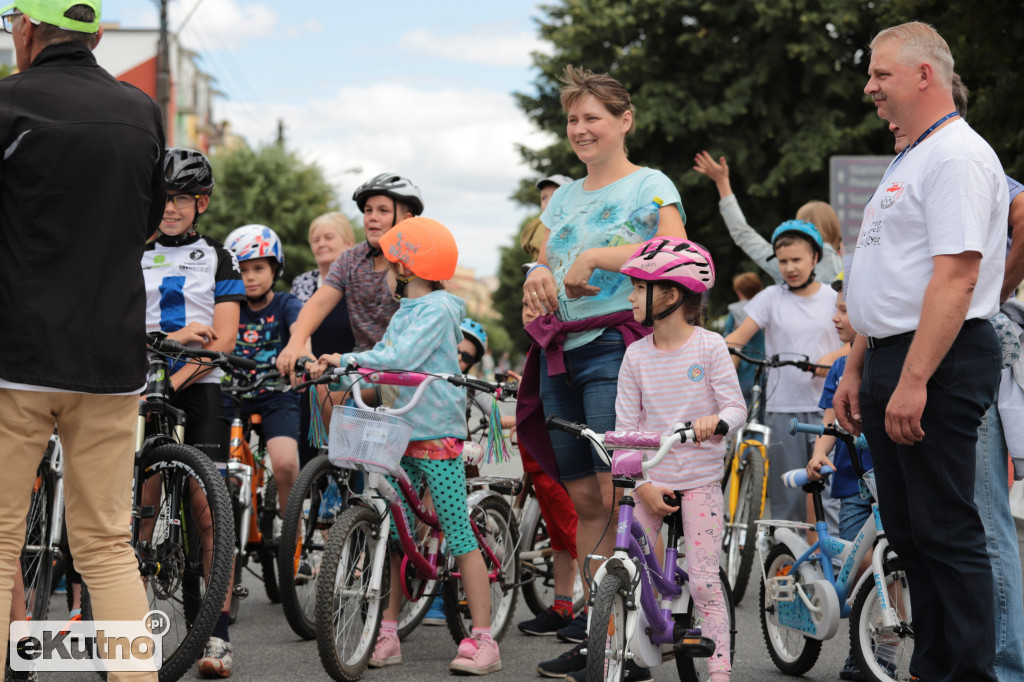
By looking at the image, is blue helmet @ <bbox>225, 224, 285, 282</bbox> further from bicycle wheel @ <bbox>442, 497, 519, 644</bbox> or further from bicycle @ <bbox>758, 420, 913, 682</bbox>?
bicycle @ <bbox>758, 420, 913, 682</bbox>

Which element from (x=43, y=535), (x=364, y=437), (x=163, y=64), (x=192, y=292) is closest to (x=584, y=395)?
(x=364, y=437)

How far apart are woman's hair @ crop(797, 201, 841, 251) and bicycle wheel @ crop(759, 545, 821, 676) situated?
3.32m

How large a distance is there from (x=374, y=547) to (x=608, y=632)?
1466 millimetres

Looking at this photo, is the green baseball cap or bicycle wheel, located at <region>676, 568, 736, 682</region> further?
bicycle wheel, located at <region>676, 568, 736, 682</region>

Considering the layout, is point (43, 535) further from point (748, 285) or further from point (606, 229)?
point (748, 285)

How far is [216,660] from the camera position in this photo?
204 inches

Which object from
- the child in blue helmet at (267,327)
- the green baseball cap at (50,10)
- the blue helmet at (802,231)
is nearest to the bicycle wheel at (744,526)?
the blue helmet at (802,231)

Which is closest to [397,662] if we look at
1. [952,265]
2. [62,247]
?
[62,247]

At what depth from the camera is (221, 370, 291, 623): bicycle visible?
5980 millimetres

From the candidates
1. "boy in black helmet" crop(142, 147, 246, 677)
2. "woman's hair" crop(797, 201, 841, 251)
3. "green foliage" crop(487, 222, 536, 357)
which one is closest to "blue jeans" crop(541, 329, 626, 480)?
"boy in black helmet" crop(142, 147, 246, 677)

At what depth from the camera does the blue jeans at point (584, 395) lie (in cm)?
499

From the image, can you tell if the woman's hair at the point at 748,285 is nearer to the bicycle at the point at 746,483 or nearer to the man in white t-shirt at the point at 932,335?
the bicycle at the point at 746,483

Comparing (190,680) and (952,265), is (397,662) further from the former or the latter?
(952,265)

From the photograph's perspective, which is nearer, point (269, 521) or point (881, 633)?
point (881, 633)
